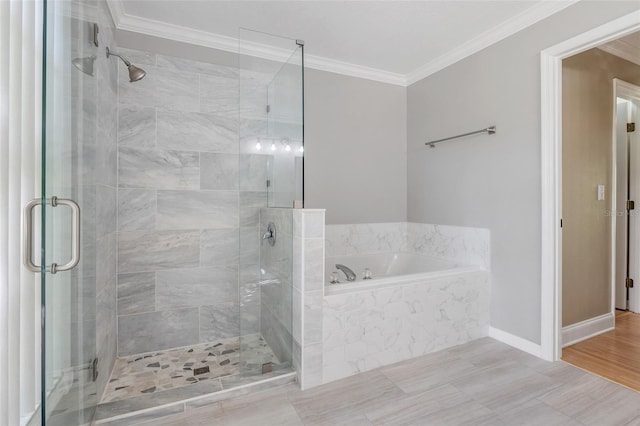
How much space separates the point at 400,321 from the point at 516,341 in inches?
37.7

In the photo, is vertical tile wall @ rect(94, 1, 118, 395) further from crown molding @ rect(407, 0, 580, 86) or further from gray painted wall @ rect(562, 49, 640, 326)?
gray painted wall @ rect(562, 49, 640, 326)

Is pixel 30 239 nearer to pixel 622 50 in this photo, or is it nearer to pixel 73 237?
pixel 73 237

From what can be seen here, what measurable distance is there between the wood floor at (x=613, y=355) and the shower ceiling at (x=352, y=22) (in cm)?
236

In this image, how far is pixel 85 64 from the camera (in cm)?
136

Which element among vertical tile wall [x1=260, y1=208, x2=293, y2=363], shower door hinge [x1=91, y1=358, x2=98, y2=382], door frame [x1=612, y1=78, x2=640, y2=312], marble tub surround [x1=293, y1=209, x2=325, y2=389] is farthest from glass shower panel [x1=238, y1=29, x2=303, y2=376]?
door frame [x1=612, y1=78, x2=640, y2=312]

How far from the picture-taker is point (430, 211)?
3057 mm

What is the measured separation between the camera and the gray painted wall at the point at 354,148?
292cm

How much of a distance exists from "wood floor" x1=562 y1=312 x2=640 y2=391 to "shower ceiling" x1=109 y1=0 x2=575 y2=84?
2359 millimetres

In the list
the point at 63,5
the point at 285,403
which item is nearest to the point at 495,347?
the point at 285,403

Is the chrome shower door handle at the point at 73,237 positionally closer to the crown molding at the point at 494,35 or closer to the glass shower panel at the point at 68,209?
the glass shower panel at the point at 68,209

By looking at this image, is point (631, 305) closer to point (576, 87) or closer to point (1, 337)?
point (576, 87)

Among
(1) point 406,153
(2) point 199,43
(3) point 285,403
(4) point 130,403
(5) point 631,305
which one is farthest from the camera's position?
(1) point 406,153

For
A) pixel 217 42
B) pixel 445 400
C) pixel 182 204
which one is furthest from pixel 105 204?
pixel 445 400

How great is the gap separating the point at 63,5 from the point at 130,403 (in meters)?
1.75
